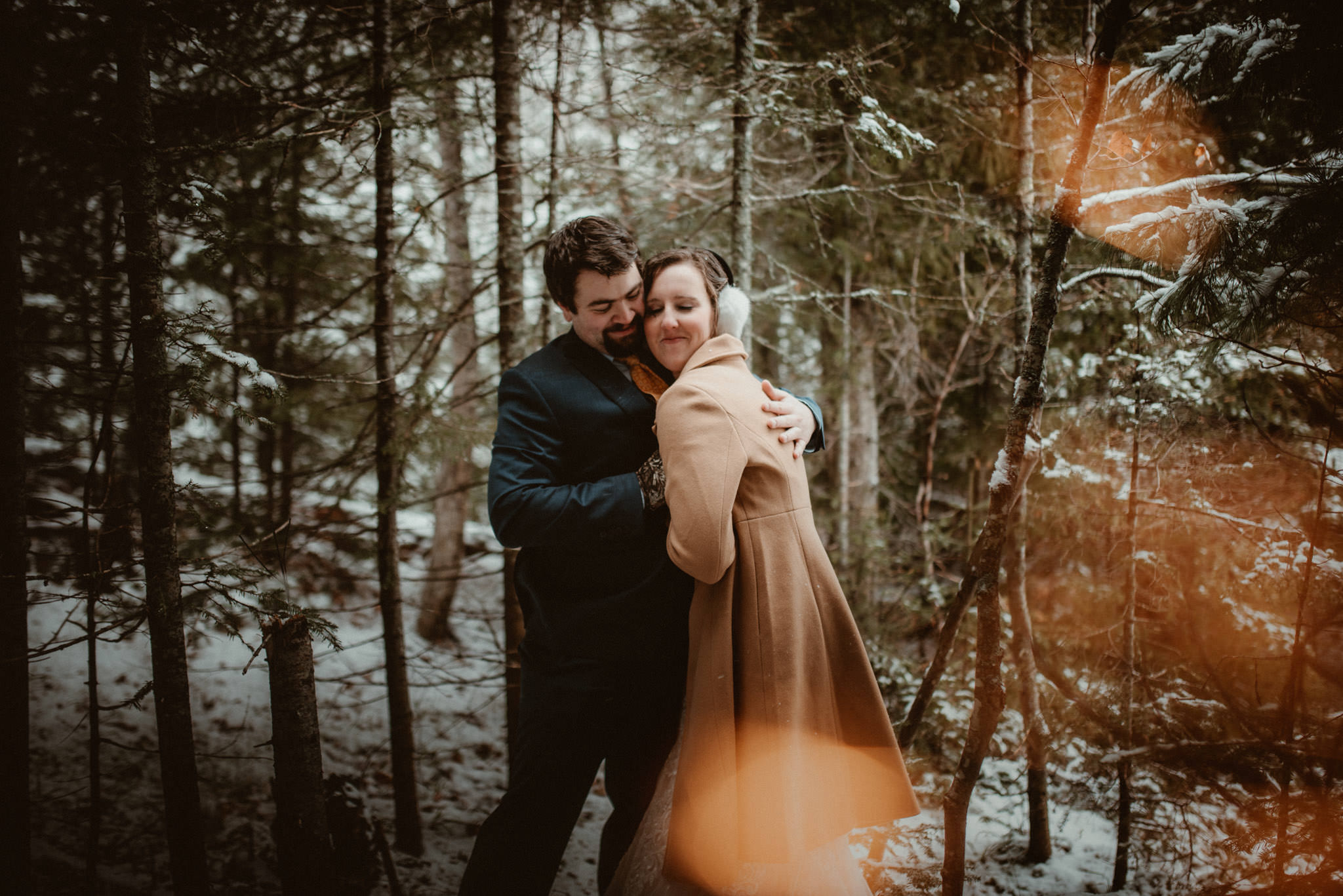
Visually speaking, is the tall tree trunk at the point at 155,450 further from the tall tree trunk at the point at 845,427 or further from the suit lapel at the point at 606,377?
the tall tree trunk at the point at 845,427

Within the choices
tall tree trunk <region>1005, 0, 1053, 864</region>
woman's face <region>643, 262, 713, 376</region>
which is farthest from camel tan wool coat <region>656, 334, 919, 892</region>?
tall tree trunk <region>1005, 0, 1053, 864</region>

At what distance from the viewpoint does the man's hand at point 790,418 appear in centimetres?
221

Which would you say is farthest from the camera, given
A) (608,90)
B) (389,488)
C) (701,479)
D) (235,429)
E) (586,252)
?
(235,429)

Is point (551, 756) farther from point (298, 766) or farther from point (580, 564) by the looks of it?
point (298, 766)

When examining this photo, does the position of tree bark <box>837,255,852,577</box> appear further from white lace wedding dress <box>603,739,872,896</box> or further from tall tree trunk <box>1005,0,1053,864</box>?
white lace wedding dress <box>603,739,872,896</box>

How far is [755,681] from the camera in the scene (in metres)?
2.11

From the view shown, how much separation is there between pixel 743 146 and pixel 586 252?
2268 millimetres

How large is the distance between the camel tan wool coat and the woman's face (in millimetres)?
119

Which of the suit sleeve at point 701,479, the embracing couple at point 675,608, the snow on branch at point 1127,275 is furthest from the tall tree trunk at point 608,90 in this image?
the snow on branch at point 1127,275

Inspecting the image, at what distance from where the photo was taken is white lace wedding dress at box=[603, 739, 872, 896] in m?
2.11

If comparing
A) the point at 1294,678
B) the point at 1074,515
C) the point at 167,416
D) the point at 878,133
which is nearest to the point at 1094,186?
the point at 878,133

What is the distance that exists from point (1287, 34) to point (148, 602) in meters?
4.50

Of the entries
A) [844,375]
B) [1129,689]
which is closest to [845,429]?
[844,375]

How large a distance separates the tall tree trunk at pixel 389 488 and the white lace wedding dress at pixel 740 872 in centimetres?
207
